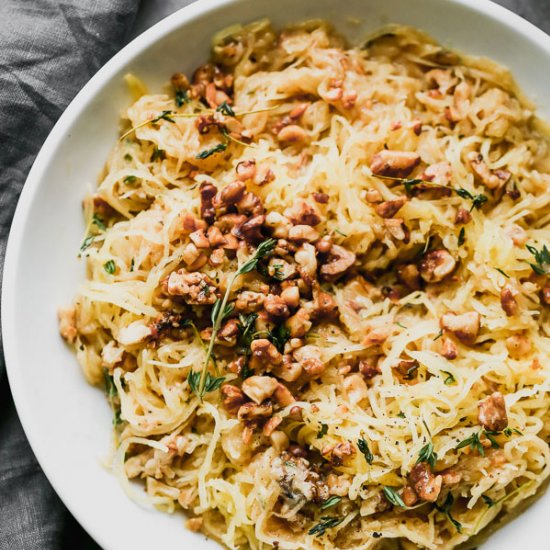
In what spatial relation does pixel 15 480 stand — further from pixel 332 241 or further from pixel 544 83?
pixel 544 83

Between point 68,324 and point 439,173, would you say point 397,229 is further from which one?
point 68,324

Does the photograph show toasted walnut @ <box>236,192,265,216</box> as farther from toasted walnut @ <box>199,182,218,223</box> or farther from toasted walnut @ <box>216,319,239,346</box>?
toasted walnut @ <box>216,319,239,346</box>

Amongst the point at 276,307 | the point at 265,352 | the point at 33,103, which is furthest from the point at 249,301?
the point at 33,103

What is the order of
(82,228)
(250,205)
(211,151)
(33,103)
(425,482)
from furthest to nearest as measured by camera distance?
(33,103) → (82,228) → (211,151) → (250,205) → (425,482)

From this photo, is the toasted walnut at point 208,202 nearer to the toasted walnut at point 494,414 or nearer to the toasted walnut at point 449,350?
the toasted walnut at point 449,350

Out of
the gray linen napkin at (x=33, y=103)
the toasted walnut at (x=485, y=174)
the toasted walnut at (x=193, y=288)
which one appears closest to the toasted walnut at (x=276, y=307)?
the toasted walnut at (x=193, y=288)

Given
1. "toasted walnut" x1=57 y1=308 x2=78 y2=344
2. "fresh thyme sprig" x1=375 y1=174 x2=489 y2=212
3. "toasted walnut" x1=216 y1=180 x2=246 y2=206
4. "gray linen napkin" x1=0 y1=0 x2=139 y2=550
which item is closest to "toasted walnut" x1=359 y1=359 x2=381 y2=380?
"fresh thyme sprig" x1=375 y1=174 x2=489 y2=212
